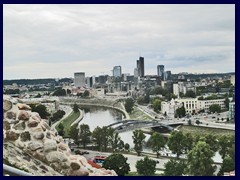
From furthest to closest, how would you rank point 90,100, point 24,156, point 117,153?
point 90,100, point 117,153, point 24,156

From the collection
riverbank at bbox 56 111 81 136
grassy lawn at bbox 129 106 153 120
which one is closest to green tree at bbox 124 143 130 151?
grassy lawn at bbox 129 106 153 120

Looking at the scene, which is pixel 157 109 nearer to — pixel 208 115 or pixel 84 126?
pixel 208 115

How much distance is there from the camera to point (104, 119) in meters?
4.75

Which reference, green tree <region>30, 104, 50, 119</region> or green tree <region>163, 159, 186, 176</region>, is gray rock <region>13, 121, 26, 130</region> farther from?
green tree <region>163, 159, 186, 176</region>

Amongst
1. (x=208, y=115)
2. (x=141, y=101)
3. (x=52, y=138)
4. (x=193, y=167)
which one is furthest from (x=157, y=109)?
(x=52, y=138)

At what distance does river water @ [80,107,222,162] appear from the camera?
4.60 meters

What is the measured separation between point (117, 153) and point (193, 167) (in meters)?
0.95

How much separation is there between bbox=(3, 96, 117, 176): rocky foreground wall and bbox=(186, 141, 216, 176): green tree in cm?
87

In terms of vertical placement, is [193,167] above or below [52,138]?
below

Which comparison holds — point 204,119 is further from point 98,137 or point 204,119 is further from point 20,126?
point 20,126

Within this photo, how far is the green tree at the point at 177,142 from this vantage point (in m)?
4.40

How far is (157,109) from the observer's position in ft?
16.2

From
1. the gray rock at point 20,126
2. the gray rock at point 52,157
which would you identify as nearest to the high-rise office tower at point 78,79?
the gray rock at point 20,126

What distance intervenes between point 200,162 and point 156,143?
3.05ft
